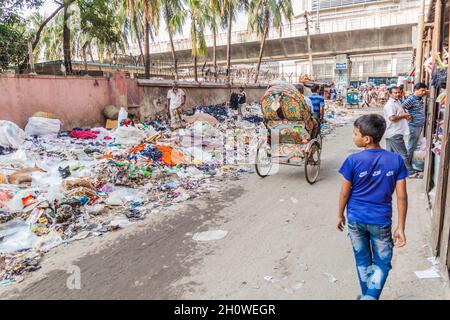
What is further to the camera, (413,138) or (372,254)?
(413,138)

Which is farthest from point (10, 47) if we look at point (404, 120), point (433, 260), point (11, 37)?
point (433, 260)

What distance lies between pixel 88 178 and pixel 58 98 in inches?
229

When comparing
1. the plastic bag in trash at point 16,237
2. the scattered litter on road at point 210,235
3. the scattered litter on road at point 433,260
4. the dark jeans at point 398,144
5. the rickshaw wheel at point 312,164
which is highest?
the dark jeans at point 398,144

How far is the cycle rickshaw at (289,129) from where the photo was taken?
20.1 feet

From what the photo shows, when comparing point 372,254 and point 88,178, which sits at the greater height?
point 372,254

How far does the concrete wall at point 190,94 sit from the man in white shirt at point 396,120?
382 inches

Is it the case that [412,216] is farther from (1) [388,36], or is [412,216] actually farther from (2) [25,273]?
(1) [388,36]

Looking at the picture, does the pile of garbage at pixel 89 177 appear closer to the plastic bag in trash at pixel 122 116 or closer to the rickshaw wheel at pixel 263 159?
the rickshaw wheel at pixel 263 159

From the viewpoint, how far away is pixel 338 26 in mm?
27188

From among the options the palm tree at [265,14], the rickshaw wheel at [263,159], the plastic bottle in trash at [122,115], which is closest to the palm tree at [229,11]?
the palm tree at [265,14]

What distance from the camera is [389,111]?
593 cm

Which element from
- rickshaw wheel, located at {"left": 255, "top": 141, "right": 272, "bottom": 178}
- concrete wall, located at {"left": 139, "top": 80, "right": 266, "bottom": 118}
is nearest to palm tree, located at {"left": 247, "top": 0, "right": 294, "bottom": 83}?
concrete wall, located at {"left": 139, "top": 80, "right": 266, "bottom": 118}

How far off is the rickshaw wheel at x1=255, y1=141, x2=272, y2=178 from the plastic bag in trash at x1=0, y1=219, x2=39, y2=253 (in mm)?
3955

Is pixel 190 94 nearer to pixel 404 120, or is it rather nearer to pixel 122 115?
pixel 122 115
